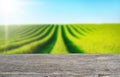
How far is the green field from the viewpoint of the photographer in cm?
128

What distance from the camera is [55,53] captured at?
4.04ft

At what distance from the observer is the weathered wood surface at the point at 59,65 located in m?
0.87

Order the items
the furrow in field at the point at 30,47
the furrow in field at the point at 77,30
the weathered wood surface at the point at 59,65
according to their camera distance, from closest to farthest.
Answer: the weathered wood surface at the point at 59,65
the furrow in field at the point at 30,47
the furrow in field at the point at 77,30

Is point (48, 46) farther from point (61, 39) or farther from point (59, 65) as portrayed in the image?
point (59, 65)

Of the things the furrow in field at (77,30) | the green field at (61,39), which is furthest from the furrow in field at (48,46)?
the furrow in field at (77,30)

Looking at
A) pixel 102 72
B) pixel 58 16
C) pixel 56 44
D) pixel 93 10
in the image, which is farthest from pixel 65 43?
pixel 102 72

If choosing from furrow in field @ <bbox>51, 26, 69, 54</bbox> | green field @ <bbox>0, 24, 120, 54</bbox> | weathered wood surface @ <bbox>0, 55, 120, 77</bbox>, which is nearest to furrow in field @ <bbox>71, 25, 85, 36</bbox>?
green field @ <bbox>0, 24, 120, 54</bbox>

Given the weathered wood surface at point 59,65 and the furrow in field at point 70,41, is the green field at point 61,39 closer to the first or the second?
the furrow in field at point 70,41

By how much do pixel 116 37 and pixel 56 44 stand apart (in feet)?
1.20

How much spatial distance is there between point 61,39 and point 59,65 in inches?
16.7

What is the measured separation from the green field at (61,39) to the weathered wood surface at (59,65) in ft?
0.45

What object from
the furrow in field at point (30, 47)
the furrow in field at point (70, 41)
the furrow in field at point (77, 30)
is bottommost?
the furrow in field at point (30, 47)

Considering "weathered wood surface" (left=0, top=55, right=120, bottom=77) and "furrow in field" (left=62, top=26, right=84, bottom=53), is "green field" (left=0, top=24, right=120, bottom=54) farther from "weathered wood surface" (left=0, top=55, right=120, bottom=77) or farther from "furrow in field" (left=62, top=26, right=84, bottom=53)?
"weathered wood surface" (left=0, top=55, right=120, bottom=77)

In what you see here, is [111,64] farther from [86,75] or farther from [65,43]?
[65,43]
